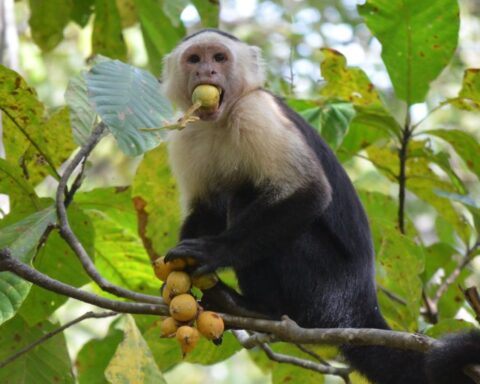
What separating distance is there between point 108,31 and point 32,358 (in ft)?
6.66

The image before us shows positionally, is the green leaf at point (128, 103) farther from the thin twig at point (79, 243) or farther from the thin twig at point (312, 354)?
the thin twig at point (312, 354)

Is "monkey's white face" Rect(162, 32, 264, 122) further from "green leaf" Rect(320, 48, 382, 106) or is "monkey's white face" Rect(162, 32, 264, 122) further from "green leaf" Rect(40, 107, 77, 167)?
"green leaf" Rect(40, 107, 77, 167)

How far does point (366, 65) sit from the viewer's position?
1155cm

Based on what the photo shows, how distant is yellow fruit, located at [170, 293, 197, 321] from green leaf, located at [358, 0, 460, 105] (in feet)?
5.38

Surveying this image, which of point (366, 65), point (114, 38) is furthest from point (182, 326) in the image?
point (366, 65)

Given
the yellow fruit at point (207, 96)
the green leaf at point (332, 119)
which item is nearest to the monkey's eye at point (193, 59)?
the yellow fruit at point (207, 96)

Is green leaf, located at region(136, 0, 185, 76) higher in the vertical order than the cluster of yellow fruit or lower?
higher

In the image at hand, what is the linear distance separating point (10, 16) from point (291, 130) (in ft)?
4.87

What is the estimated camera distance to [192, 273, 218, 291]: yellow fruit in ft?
10.8

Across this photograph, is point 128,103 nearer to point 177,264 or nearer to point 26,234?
point 26,234

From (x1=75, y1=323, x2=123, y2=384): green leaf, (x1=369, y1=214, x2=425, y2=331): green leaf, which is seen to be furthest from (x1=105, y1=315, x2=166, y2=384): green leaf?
(x1=369, y1=214, x2=425, y2=331): green leaf

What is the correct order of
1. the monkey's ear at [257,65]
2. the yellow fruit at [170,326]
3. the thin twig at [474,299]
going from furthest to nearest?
the monkey's ear at [257,65], the yellow fruit at [170,326], the thin twig at [474,299]

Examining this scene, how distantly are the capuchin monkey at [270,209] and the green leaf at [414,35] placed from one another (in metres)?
0.51

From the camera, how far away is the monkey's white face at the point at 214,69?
12.6 feet
